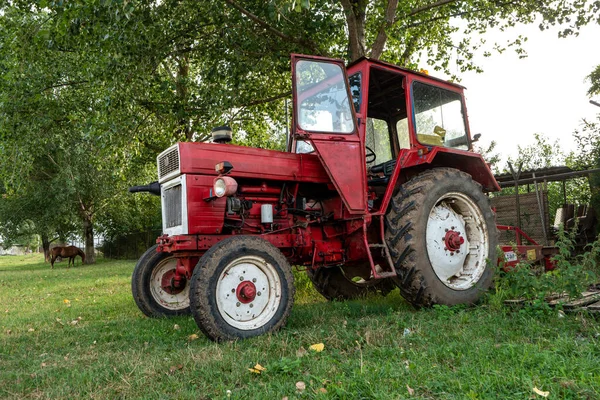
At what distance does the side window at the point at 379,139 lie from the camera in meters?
6.06

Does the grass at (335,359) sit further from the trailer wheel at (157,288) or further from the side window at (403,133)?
the side window at (403,133)

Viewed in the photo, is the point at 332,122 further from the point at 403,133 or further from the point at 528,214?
the point at 528,214

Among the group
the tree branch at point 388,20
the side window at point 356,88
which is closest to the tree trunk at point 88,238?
the tree branch at point 388,20

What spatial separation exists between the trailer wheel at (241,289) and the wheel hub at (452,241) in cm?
195

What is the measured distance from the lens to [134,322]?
17.4ft

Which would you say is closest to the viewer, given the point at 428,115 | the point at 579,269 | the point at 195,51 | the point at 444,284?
the point at 579,269

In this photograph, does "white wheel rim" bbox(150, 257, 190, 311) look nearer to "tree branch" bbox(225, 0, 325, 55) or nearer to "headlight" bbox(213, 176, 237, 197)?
"headlight" bbox(213, 176, 237, 197)

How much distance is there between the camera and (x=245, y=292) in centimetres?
399

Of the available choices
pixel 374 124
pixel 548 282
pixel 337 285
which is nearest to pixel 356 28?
pixel 374 124

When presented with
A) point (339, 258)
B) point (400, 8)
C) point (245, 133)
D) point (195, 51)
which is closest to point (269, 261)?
point (339, 258)

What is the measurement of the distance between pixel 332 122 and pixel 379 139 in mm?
1470

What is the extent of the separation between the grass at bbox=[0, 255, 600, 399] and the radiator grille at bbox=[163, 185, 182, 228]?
1.06m

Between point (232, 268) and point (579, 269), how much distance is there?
3120 millimetres

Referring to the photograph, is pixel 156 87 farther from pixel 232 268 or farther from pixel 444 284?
pixel 444 284
